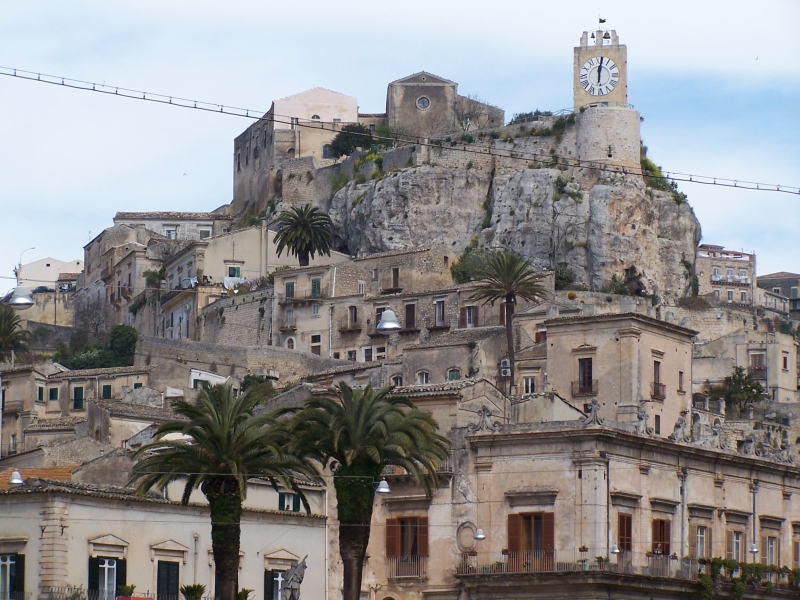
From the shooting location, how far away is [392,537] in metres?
60.9

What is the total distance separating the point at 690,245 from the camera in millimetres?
115000

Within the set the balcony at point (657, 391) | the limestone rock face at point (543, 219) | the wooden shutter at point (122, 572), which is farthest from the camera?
the limestone rock face at point (543, 219)

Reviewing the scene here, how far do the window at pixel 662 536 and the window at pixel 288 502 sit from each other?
12405 mm

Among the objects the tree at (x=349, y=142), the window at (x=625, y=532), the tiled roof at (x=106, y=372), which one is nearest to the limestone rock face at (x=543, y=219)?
the tree at (x=349, y=142)

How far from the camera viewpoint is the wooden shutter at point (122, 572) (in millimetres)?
52062

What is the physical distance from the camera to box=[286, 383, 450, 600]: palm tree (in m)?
52.2

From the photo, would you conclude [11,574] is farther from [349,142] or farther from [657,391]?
[349,142]

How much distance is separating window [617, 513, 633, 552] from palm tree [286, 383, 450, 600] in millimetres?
8595

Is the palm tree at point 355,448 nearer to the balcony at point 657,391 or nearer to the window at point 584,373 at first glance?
the window at point 584,373

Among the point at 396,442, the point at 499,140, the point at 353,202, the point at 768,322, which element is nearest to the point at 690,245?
the point at 768,322

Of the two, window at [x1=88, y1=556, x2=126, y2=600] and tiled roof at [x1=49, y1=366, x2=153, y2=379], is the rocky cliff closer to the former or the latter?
tiled roof at [x1=49, y1=366, x2=153, y2=379]

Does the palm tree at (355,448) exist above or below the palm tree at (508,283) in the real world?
below

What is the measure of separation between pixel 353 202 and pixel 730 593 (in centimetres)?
6151

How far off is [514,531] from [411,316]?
3964 centimetres
